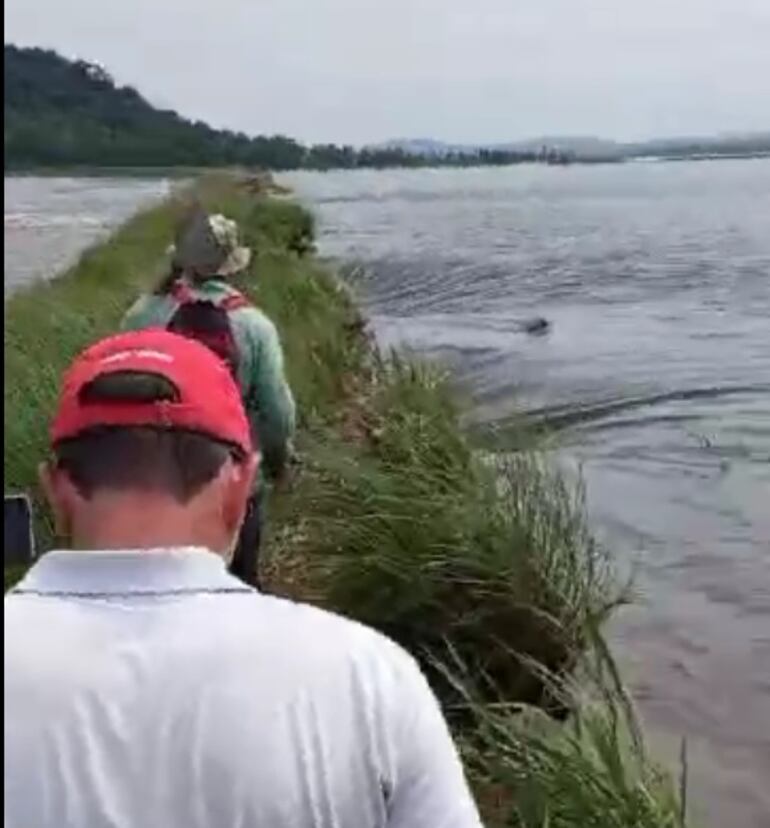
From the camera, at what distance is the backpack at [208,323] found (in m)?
5.31

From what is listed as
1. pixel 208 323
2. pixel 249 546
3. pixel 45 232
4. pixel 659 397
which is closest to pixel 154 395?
pixel 208 323

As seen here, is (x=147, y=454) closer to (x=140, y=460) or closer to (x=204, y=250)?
(x=140, y=460)

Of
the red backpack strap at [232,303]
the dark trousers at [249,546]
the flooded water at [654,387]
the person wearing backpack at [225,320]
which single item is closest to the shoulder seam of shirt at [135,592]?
the flooded water at [654,387]

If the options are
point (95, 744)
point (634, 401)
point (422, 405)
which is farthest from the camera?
point (634, 401)

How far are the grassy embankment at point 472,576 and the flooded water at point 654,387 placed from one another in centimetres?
83

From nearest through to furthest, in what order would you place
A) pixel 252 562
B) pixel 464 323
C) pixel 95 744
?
pixel 95 744, pixel 252 562, pixel 464 323

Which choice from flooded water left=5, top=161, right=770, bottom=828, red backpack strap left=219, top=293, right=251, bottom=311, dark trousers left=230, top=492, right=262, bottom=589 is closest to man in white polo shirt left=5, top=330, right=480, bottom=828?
flooded water left=5, top=161, right=770, bottom=828

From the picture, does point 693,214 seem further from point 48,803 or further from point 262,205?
point 48,803

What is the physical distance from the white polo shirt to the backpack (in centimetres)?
339

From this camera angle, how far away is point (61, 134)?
52.0m

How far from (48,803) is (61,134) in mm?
51614

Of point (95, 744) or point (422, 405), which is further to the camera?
point (422, 405)

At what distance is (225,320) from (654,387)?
17.1 m

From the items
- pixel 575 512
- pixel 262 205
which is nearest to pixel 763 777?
pixel 575 512
